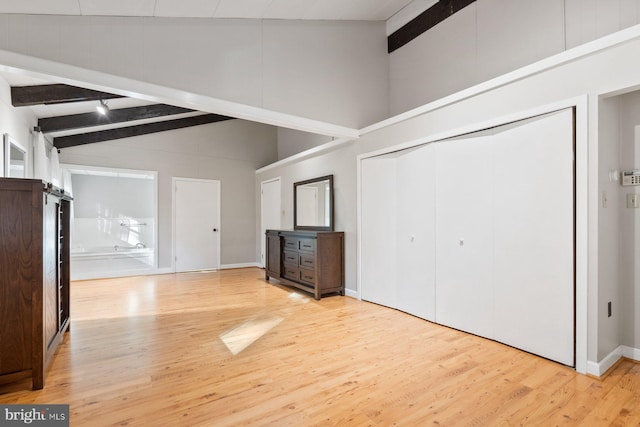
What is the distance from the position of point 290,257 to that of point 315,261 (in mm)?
784

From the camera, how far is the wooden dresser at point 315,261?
432 centimetres

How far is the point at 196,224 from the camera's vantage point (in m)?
6.83

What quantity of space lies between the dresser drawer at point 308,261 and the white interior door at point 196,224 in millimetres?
3101

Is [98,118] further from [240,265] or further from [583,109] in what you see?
[583,109]

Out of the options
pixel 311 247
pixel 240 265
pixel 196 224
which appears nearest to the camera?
pixel 311 247

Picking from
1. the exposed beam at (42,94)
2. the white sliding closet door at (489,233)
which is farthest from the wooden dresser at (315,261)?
the exposed beam at (42,94)

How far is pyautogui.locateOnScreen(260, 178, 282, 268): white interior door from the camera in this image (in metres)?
6.64

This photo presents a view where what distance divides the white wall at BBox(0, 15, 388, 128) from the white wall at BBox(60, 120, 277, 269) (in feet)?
12.3

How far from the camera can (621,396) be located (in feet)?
6.27

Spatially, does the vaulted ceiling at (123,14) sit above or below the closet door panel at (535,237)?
above

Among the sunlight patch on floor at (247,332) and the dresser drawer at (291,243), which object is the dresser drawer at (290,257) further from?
the sunlight patch on floor at (247,332)

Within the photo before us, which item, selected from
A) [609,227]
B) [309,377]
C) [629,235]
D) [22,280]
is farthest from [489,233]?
[22,280]

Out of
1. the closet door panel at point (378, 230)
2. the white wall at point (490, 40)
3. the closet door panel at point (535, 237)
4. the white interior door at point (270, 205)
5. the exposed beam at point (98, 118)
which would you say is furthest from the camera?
the white interior door at point (270, 205)

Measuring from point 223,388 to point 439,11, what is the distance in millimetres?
4684
